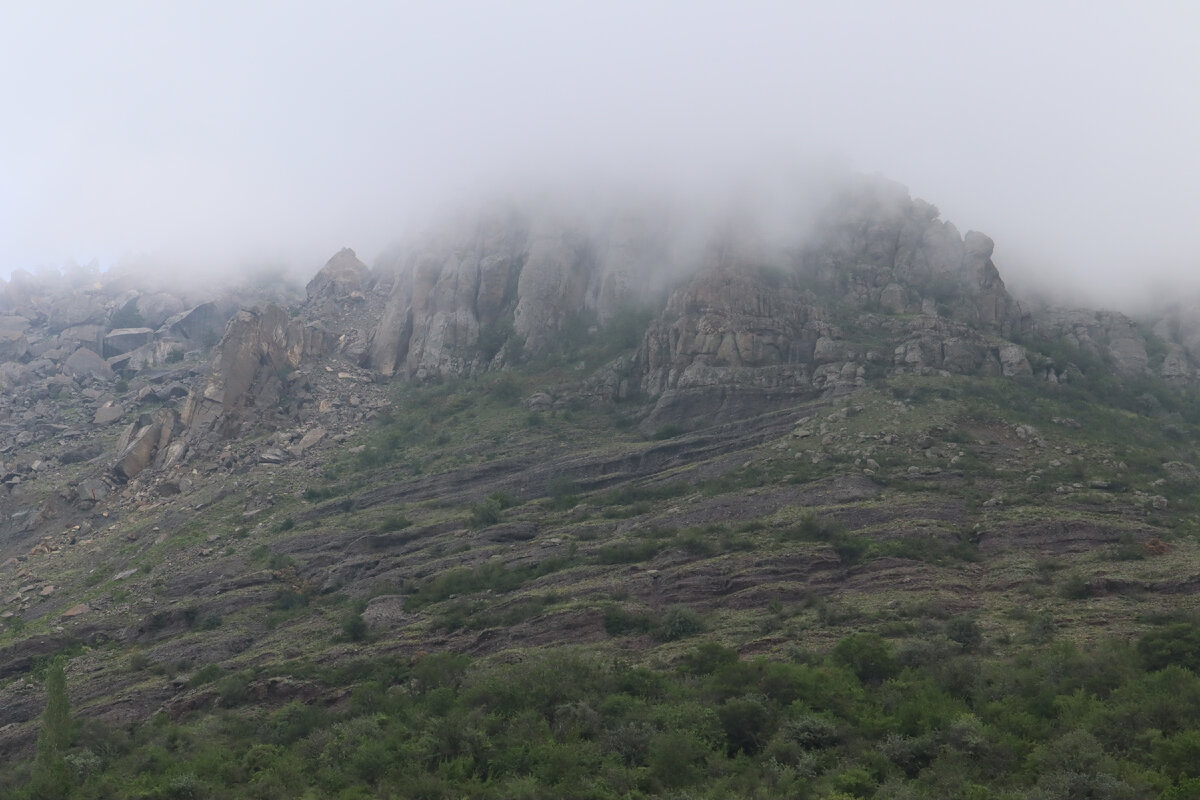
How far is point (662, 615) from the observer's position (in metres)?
62.5

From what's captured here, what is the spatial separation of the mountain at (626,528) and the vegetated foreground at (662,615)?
0.89ft

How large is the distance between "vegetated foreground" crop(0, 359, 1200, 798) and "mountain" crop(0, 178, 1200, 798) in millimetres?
272

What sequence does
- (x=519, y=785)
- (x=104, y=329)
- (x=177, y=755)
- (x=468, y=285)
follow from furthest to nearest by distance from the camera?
(x=104, y=329), (x=468, y=285), (x=177, y=755), (x=519, y=785)

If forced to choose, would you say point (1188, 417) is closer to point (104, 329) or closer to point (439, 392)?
point (439, 392)

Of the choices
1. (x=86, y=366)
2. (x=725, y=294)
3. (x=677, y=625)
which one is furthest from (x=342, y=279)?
(x=677, y=625)

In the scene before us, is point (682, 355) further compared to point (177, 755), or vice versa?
point (682, 355)

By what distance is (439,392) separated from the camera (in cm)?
10625

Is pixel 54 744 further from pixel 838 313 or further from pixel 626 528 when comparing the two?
pixel 838 313

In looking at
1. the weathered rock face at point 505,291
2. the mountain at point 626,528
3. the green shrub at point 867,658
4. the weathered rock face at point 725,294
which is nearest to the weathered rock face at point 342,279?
the mountain at point 626,528

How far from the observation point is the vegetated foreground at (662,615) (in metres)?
46.1

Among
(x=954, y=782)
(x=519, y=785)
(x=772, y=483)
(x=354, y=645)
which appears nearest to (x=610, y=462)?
(x=772, y=483)

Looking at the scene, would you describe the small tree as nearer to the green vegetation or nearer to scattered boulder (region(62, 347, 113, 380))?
the green vegetation

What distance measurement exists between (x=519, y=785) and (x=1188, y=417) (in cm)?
7839

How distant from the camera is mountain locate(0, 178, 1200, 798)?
159ft
